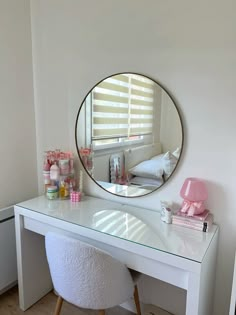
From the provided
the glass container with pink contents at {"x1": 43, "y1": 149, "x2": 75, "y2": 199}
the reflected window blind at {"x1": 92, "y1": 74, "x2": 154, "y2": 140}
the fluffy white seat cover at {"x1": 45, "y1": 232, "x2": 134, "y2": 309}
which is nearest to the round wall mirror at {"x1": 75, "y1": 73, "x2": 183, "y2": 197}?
the reflected window blind at {"x1": 92, "y1": 74, "x2": 154, "y2": 140}

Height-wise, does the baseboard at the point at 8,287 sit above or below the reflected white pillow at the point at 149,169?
below

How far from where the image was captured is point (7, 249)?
1.87m

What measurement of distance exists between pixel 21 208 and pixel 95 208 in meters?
0.48

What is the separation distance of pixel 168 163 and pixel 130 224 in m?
0.42

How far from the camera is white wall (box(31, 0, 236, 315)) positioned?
133 centimetres

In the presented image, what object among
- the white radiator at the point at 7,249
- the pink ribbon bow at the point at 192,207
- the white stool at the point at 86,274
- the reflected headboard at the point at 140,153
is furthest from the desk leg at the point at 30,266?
the pink ribbon bow at the point at 192,207

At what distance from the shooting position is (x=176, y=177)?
60.4 inches

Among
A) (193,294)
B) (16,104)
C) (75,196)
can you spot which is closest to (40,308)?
(75,196)

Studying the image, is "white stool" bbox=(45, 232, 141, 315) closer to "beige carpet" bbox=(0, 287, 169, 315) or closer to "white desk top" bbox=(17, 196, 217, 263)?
"white desk top" bbox=(17, 196, 217, 263)

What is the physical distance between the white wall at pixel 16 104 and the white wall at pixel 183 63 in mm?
241

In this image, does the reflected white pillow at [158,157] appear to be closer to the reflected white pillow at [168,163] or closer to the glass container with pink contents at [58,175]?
the reflected white pillow at [168,163]

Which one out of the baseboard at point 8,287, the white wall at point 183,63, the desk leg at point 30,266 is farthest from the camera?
the baseboard at point 8,287

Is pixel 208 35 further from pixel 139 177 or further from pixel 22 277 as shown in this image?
pixel 22 277

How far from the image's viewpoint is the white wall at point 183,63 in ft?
4.37
